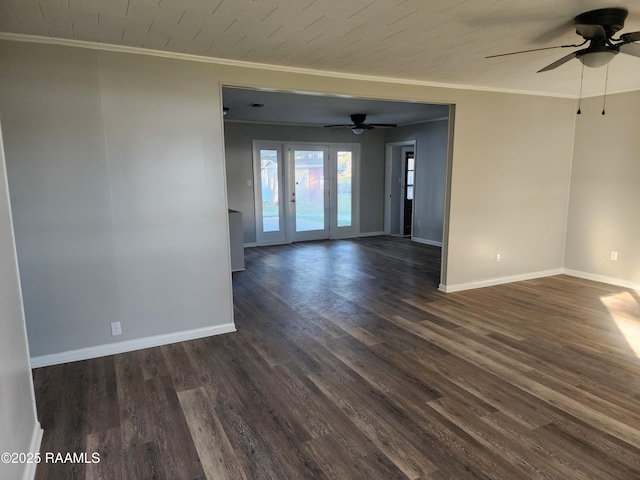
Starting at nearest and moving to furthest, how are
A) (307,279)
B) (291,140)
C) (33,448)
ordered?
(33,448)
(307,279)
(291,140)

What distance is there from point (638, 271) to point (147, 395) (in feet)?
19.2

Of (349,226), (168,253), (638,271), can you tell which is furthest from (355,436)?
(349,226)

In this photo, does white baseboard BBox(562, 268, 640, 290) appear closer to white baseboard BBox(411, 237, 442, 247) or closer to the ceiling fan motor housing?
white baseboard BBox(411, 237, 442, 247)

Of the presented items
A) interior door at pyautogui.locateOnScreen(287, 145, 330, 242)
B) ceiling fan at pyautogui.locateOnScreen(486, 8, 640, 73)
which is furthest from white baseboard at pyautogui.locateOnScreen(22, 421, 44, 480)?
interior door at pyautogui.locateOnScreen(287, 145, 330, 242)

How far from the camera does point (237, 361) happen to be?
3236 millimetres

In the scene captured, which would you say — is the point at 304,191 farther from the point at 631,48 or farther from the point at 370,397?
Answer: the point at 631,48

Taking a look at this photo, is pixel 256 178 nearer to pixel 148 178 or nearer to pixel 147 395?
pixel 148 178

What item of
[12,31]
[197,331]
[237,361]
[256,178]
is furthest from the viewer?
[256,178]

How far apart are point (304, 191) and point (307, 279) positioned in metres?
3.38

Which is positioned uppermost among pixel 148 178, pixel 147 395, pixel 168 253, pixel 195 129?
pixel 195 129

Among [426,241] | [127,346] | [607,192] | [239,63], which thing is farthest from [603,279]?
[127,346]

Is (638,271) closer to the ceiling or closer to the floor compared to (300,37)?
closer to the floor

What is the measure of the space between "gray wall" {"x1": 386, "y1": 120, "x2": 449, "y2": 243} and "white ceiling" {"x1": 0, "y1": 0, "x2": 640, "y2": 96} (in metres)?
4.11

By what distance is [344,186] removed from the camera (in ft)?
29.8
